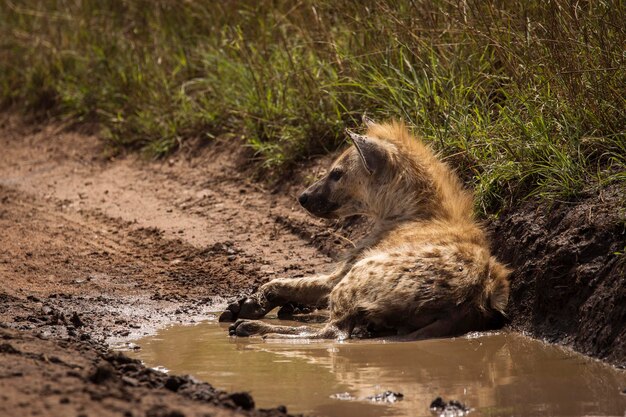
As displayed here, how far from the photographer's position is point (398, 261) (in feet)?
16.7

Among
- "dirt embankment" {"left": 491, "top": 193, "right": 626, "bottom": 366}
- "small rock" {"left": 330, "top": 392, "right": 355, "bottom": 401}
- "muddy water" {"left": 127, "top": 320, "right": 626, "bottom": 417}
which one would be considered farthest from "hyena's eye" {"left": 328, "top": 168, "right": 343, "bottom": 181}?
"small rock" {"left": 330, "top": 392, "right": 355, "bottom": 401}

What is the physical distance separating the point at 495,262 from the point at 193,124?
4.10m

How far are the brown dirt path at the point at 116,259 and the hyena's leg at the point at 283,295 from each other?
0.22m

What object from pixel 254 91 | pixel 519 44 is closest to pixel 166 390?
pixel 519 44

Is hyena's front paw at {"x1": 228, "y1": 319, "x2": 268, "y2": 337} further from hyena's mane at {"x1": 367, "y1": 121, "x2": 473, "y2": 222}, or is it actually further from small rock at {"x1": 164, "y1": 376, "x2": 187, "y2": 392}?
small rock at {"x1": 164, "y1": 376, "x2": 187, "y2": 392}

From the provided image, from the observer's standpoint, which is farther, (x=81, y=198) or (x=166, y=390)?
(x=81, y=198)

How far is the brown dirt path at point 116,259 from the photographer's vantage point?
3.67 meters

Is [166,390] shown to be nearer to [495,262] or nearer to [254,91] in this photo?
[495,262]

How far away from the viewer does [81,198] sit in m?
8.27

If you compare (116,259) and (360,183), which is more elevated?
(360,183)

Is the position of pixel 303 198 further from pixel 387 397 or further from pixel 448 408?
→ pixel 448 408

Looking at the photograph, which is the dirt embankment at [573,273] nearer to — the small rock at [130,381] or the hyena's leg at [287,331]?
the hyena's leg at [287,331]

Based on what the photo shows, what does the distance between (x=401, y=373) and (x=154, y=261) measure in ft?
9.09

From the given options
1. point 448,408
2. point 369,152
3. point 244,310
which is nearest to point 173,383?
point 448,408
